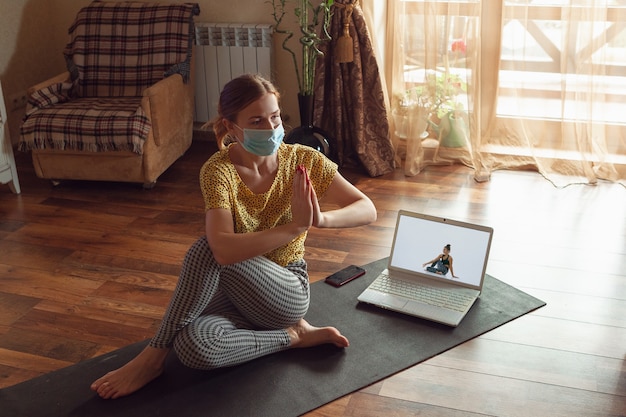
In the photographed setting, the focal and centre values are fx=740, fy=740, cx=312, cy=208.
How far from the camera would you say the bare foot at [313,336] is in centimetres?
230

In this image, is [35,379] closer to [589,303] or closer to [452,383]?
[452,383]

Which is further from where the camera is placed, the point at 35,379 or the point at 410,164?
the point at 410,164

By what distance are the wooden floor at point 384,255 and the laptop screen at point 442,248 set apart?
25cm

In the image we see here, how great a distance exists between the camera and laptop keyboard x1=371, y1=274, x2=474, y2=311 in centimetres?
253

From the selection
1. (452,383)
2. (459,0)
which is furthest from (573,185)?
(452,383)

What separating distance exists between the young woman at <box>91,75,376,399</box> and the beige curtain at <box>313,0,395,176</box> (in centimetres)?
160

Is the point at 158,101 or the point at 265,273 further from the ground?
the point at 158,101

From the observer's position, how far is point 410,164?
388 centimetres

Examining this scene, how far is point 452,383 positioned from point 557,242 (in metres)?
1.14

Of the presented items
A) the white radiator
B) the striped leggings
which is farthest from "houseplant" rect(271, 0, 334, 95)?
the striped leggings

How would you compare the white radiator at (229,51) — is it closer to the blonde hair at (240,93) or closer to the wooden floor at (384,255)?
the wooden floor at (384,255)

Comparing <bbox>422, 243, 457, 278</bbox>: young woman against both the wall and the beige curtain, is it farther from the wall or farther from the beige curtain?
the wall

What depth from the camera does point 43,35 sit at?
455 centimetres

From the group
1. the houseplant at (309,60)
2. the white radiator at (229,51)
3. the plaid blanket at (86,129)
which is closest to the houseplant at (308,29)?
the houseplant at (309,60)
